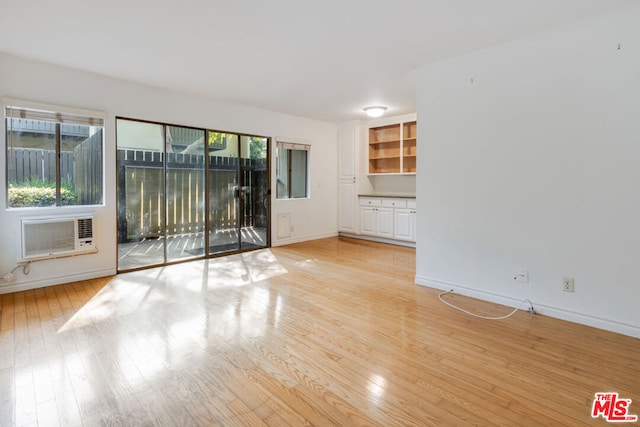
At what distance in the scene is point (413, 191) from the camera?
6.57 metres

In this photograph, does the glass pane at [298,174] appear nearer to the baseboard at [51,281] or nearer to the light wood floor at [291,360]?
the light wood floor at [291,360]

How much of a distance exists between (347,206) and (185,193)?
11.2ft

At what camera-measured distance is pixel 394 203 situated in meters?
6.18

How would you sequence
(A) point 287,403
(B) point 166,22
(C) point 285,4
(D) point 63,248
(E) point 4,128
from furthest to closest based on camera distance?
(D) point 63,248 → (E) point 4,128 → (B) point 166,22 → (C) point 285,4 → (A) point 287,403

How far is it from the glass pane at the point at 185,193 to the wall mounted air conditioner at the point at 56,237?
1.01 meters

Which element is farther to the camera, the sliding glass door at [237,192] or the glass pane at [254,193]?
the glass pane at [254,193]

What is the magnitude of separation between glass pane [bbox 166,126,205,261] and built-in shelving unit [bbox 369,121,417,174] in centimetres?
358

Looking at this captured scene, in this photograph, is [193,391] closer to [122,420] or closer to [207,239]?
[122,420]

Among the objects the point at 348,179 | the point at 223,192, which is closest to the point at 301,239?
the point at 348,179

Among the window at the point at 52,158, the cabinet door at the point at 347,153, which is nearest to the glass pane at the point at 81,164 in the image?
the window at the point at 52,158

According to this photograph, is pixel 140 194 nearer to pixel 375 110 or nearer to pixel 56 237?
pixel 56 237

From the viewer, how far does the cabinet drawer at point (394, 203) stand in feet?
19.8

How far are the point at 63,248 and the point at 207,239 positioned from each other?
5.98ft

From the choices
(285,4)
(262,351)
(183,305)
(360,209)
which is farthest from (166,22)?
(360,209)
